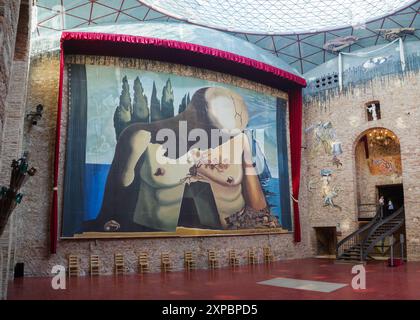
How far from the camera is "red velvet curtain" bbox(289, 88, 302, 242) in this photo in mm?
20906

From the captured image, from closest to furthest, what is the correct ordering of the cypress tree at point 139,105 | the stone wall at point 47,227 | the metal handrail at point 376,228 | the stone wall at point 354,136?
the stone wall at point 47,227
the cypress tree at point 139,105
the metal handrail at point 376,228
the stone wall at point 354,136

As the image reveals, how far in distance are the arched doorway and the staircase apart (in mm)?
1261

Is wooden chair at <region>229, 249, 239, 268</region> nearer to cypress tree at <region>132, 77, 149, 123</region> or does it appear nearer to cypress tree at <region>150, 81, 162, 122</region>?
cypress tree at <region>150, 81, 162, 122</region>

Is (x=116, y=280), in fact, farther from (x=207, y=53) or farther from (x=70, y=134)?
(x=207, y=53)

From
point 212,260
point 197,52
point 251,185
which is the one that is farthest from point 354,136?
point 212,260

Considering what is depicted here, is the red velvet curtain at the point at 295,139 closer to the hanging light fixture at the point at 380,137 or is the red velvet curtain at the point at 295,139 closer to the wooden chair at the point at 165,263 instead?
the hanging light fixture at the point at 380,137

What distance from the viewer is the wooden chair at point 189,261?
16.5 m

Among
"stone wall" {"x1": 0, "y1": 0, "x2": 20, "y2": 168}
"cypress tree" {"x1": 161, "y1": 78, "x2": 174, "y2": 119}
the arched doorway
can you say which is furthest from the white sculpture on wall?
"stone wall" {"x1": 0, "y1": 0, "x2": 20, "y2": 168}

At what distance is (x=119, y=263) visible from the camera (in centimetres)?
1503

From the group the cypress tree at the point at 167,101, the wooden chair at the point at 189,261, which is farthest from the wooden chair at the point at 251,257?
the cypress tree at the point at 167,101

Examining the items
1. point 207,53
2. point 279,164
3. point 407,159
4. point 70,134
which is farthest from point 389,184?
point 70,134

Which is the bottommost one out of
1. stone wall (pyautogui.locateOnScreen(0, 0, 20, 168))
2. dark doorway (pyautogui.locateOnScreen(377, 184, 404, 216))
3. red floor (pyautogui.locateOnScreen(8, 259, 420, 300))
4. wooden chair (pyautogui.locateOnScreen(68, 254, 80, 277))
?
red floor (pyautogui.locateOnScreen(8, 259, 420, 300))

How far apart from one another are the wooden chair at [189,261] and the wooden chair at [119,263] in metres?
2.77

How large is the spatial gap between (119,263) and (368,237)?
37.0ft
